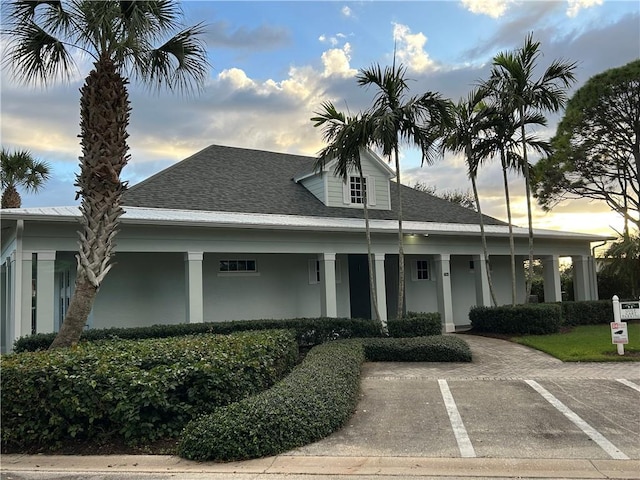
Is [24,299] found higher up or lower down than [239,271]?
lower down

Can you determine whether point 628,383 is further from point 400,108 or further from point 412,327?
point 400,108

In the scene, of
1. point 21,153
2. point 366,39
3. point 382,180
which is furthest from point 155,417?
point 21,153

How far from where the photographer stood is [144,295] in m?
13.4

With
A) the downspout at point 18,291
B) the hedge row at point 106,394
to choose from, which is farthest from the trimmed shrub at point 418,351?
the downspout at point 18,291

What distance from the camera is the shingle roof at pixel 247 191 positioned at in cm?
1429

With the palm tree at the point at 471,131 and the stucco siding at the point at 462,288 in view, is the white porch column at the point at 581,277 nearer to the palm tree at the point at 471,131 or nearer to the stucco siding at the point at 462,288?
the stucco siding at the point at 462,288

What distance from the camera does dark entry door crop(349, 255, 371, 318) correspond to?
17625 mm

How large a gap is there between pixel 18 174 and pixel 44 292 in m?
15.1

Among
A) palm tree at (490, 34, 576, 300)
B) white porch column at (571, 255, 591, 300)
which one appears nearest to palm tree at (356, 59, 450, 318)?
palm tree at (490, 34, 576, 300)

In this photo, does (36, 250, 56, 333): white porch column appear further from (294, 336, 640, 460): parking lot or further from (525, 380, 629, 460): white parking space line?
(525, 380, 629, 460): white parking space line

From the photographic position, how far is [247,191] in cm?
1605

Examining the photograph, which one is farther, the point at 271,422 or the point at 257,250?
the point at 257,250

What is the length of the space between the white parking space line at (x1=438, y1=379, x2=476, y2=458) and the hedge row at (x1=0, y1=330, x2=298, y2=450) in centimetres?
281

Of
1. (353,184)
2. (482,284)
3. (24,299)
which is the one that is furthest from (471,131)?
(24,299)
